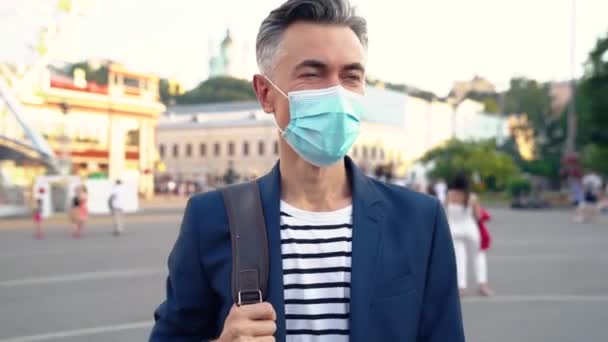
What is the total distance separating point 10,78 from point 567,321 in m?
39.6

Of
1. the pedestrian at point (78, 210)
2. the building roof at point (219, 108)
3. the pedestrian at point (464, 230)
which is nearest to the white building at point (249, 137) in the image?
the building roof at point (219, 108)

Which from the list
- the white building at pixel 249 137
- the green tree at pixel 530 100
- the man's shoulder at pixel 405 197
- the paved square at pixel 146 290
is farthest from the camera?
the green tree at pixel 530 100

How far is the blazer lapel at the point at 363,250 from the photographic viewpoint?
1.91m

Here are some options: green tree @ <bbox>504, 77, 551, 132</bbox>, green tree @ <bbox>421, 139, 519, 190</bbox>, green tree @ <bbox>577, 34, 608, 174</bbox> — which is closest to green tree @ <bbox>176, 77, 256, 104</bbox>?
green tree @ <bbox>504, 77, 551, 132</bbox>

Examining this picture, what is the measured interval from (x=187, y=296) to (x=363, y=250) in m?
0.54

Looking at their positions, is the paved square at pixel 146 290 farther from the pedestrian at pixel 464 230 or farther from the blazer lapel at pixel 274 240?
the blazer lapel at pixel 274 240

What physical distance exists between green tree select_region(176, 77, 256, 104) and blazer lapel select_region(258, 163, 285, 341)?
97.0m

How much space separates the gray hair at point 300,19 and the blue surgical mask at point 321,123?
12cm

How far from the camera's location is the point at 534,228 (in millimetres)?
22594

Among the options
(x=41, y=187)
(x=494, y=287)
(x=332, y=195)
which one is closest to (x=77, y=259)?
(x=494, y=287)

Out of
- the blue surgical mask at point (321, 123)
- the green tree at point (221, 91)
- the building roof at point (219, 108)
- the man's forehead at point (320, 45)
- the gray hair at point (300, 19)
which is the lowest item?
the blue surgical mask at point (321, 123)

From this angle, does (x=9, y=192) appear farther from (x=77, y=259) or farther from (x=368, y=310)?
(x=368, y=310)

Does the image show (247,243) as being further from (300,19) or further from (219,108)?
(219,108)

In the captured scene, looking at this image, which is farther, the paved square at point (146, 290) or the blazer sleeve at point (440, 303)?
the paved square at point (146, 290)
